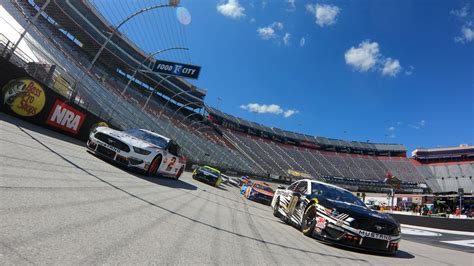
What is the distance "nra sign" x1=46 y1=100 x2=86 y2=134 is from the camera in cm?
1320

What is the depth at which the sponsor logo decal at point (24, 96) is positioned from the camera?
11078mm

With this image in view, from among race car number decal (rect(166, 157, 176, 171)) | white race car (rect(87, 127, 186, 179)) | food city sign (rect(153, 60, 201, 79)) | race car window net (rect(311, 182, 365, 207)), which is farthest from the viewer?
food city sign (rect(153, 60, 201, 79))

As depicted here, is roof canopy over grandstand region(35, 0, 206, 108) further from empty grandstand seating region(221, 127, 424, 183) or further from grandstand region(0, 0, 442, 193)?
empty grandstand seating region(221, 127, 424, 183)

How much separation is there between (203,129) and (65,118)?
52285 millimetres

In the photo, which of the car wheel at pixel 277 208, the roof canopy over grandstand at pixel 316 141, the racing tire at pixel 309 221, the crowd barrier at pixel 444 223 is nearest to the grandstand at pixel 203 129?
the roof canopy over grandstand at pixel 316 141

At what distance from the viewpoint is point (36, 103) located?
12180 mm

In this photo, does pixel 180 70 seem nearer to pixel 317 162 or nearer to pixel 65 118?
pixel 65 118

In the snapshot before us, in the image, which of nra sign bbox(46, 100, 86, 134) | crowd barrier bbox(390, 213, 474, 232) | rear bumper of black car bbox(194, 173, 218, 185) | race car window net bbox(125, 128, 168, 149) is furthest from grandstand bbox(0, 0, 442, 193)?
crowd barrier bbox(390, 213, 474, 232)

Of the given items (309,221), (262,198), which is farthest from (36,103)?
(262,198)

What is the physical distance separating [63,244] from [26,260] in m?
0.48

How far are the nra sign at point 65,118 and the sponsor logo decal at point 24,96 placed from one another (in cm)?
81

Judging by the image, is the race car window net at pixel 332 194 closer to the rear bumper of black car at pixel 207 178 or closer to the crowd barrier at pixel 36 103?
the crowd barrier at pixel 36 103

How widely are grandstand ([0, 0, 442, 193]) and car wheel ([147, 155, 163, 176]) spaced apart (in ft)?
37.1

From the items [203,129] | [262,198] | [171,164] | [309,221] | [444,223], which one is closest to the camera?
[309,221]
